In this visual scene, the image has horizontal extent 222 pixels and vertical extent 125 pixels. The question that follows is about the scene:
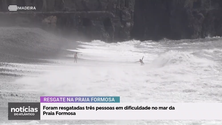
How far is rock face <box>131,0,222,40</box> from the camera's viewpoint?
58562mm

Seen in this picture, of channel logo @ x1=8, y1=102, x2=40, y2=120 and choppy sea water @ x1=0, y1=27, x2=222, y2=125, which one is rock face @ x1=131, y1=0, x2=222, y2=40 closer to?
choppy sea water @ x1=0, y1=27, x2=222, y2=125

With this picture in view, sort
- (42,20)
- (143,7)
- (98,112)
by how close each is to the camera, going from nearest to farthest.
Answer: (98,112)
(42,20)
(143,7)

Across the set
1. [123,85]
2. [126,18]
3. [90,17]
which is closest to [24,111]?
[123,85]

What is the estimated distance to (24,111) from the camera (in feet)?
22.8

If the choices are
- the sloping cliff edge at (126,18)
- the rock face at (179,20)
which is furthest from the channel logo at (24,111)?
the rock face at (179,20)

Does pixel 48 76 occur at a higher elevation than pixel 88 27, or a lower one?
lower

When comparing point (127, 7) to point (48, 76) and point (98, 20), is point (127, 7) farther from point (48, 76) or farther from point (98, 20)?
point (48, 76)

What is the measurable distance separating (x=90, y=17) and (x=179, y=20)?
18.9 m

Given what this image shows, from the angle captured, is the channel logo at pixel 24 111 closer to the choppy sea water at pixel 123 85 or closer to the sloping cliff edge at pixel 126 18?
the choppy sea water at pixel 123 85

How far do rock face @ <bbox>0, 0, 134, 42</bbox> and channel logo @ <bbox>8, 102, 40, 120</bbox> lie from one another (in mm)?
38527

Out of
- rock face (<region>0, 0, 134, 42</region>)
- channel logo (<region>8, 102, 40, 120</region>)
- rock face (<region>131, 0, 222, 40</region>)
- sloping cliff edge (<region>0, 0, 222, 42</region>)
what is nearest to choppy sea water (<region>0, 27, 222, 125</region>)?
channel logo (<region>8, 102, 40, 120</region>)

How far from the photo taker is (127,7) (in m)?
55.5

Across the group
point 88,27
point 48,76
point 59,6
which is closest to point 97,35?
point 88,27

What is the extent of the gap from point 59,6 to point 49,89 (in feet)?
128
